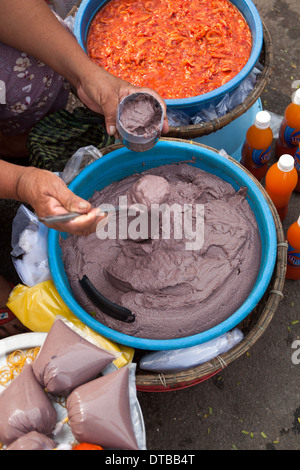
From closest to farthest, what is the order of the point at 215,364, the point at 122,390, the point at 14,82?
the point at 122,390, the point at 215,364, the point at 14,82

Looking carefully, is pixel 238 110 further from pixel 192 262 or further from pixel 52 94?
pixel 52 94

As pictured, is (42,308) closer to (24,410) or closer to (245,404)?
(24,410)

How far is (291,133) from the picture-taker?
2.37 m

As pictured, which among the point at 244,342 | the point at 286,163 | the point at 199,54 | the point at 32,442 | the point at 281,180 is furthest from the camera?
the point at 199,54

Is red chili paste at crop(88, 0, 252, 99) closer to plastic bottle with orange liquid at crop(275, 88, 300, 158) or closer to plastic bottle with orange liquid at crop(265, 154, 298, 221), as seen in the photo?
plastic bottle with orange liquid at crop(275, 88, 300, 158)

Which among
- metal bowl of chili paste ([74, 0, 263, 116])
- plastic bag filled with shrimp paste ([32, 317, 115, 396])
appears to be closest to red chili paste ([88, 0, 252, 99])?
metal bowl of chili paste ([74, 0, 263, 116])

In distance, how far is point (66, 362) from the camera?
1418mm

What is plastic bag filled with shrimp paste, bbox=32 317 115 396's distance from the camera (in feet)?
4.63

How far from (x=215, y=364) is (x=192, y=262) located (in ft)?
1.36

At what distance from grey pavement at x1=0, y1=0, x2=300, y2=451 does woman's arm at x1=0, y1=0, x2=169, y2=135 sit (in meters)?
1.38

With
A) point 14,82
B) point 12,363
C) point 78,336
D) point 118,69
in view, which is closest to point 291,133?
point 118,69

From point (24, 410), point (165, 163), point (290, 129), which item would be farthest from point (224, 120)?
point (24, 410)

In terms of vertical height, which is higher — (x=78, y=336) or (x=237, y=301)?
(x=78, y=336)

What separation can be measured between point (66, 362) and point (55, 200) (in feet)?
1.82
